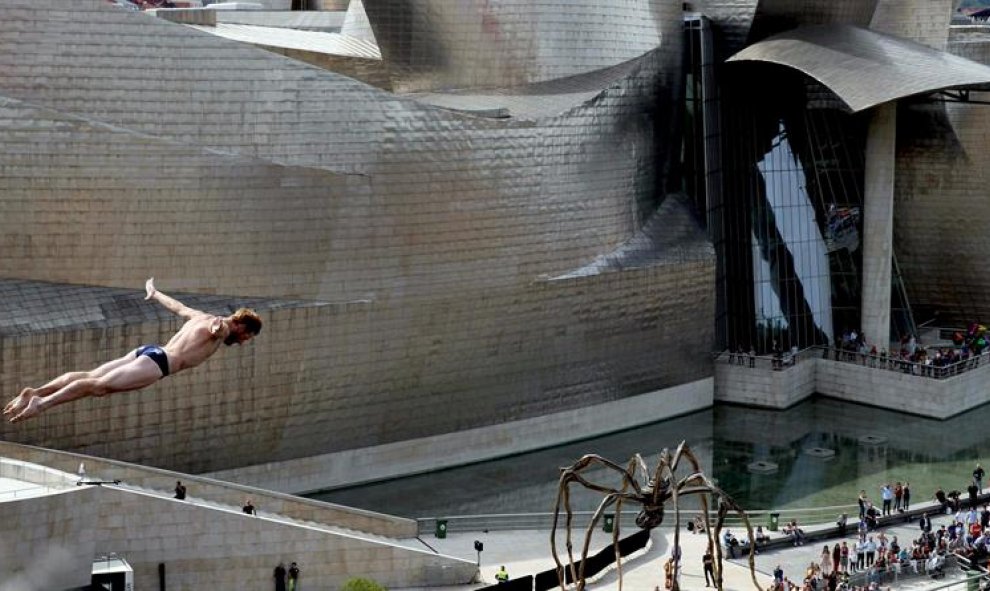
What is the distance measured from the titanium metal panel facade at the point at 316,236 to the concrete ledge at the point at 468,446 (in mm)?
319

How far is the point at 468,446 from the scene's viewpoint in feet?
136

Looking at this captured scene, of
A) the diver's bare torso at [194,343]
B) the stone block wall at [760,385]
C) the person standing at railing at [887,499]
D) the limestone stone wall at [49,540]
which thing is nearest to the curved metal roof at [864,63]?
the stone block wall at [760,385]

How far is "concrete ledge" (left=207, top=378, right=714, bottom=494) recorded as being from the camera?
38125 mm

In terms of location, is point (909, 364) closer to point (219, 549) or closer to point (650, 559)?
point (650, 559)

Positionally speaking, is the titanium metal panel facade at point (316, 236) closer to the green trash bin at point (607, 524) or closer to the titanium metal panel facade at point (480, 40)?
the titanium metal panel facade at point (480, 40)

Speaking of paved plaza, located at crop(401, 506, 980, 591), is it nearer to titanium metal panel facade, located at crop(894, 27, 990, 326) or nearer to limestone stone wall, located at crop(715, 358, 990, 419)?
limestone stone wall, located at crop(715, 358, 990, 419)

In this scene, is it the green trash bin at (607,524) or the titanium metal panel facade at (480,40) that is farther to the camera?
the titanium metal panel facade at (480,40)

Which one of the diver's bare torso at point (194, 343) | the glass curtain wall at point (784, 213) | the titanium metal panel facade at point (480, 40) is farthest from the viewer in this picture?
the glass curtain wall at point (784, 213)

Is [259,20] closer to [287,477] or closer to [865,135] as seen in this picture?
[865,135]

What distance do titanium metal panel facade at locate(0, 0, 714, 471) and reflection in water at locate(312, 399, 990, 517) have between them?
1246 mm

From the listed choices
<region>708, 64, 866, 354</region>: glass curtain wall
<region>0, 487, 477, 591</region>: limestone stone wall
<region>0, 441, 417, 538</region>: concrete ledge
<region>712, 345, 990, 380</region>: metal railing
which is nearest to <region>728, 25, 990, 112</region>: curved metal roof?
<region>708, 64, 866, 354</region>: glass curtain wall

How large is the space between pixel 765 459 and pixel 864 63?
10.1m

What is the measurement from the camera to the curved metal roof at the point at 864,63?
44500 millimetres

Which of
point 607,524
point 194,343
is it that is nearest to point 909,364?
point 607,524
